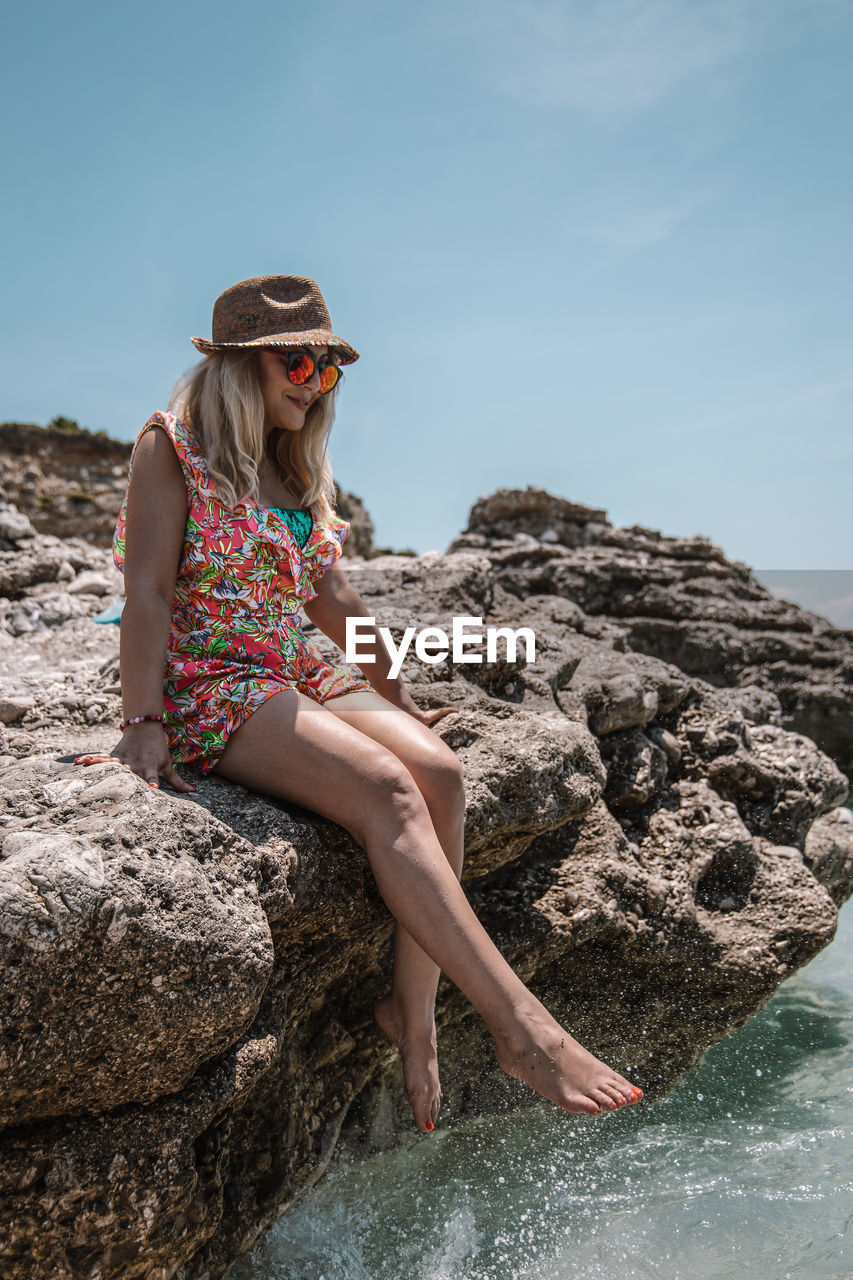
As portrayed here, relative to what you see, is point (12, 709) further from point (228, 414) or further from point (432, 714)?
point (432, 714)

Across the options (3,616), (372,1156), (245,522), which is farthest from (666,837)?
(3,616)

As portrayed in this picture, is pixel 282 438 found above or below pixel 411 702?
above

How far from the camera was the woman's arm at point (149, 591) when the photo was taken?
2516mm

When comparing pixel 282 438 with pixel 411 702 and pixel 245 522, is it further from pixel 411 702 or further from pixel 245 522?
pixel 411 702

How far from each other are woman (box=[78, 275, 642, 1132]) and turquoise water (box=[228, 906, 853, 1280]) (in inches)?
19.7

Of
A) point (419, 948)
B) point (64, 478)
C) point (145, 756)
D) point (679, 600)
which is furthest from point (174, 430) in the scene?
point (64, 478)

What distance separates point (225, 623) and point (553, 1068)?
1.52m

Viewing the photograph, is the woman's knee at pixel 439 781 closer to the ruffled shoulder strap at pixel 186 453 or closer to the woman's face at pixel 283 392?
the ruffled shoulder strap at pixel 186 453

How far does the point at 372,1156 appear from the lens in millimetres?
3188

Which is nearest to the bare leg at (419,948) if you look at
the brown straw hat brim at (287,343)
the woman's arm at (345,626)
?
the woman's arm at (345,626)

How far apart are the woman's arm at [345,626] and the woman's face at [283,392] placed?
1.85ft

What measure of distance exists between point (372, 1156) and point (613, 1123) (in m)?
0.95

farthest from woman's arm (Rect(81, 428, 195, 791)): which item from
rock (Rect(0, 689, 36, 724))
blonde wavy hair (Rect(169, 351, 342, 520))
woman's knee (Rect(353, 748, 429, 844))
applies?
rock (Rect(0, 689, 36, 724))

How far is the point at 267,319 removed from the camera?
302cm
